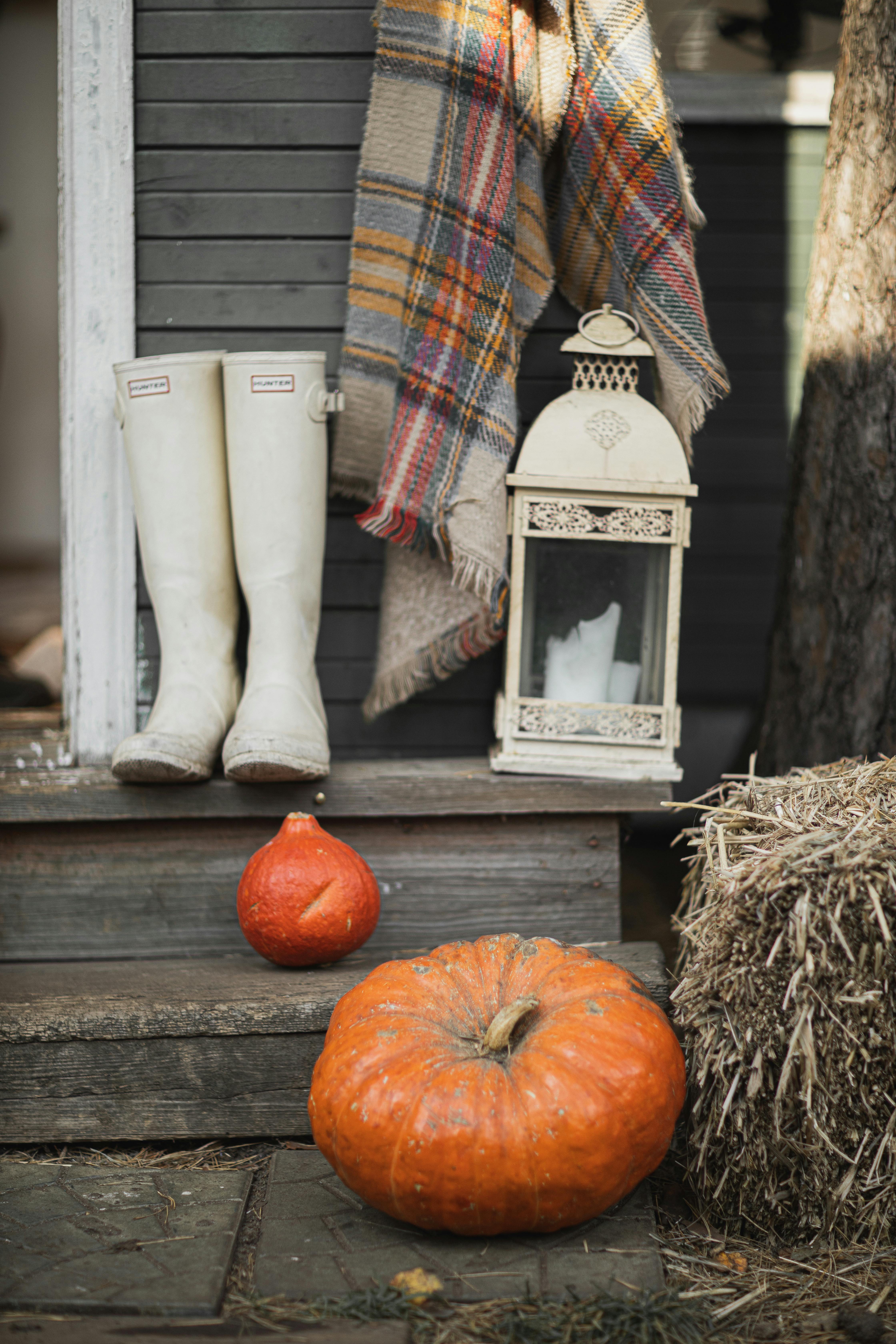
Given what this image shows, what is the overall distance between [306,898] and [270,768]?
22 cm

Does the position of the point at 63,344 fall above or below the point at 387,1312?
above

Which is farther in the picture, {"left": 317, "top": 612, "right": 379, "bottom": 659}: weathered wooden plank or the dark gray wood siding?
{"left": 317, "top": 612, "right": 379, "bottom": 659}: weathered wooden plank

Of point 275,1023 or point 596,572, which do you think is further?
point 596,572

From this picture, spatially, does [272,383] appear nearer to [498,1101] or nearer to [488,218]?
[488,218]

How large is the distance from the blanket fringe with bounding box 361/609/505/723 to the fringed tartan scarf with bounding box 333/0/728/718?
0.08 metres

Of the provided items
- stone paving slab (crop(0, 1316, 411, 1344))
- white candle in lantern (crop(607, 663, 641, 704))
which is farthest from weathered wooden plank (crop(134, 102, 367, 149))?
stone paving slab (crop(0, 1316, 411, 1344))

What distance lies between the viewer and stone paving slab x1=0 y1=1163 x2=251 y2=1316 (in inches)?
43.6

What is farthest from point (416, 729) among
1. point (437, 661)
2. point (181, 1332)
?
point (181, 1332)

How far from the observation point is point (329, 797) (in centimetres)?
172

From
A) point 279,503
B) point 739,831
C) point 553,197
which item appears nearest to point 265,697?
point 279,503

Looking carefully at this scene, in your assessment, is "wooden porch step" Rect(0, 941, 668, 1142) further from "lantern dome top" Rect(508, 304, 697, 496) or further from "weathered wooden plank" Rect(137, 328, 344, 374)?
"weathered wooden plank" Rect(137, 328, 344, 374)

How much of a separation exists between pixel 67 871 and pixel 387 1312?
3.10 feet

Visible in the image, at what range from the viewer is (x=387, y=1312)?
1.08 meters

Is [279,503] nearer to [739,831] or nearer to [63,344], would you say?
[63,344]
